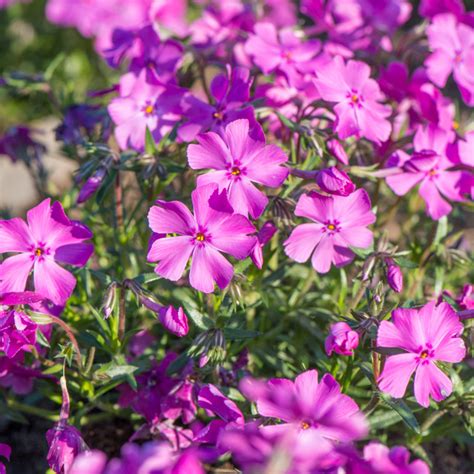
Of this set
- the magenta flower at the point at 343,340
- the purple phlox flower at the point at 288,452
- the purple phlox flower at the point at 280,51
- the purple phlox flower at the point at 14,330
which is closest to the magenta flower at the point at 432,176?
the purple phlox flower at the point at 280,51

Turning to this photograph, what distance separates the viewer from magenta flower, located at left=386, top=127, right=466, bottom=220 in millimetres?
1923

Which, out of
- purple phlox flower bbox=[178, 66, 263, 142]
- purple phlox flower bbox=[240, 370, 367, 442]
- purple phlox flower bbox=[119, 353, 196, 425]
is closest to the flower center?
purple phlox flower bbox=[178, 66, 263, 142]

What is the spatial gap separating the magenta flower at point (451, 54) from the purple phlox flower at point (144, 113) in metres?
0.79

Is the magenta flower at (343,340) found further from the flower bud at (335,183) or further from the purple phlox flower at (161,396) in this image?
the purple phlox flower at (161,396)

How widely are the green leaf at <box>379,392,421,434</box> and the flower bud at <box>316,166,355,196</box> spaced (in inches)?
18.7

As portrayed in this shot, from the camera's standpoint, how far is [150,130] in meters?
2.04

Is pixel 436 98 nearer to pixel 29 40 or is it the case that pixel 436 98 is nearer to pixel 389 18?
pixel 389 18

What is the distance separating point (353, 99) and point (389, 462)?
1.04 meters

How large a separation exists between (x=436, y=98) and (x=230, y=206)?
0.85 meters

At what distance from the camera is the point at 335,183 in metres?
1.61

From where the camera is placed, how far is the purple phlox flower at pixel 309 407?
135 centimetres

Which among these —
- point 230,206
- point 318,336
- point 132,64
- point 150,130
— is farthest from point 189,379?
point 132,64

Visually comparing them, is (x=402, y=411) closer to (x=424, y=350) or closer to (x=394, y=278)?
(x=424, y=350)

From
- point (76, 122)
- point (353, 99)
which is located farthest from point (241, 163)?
point (76, 122)
